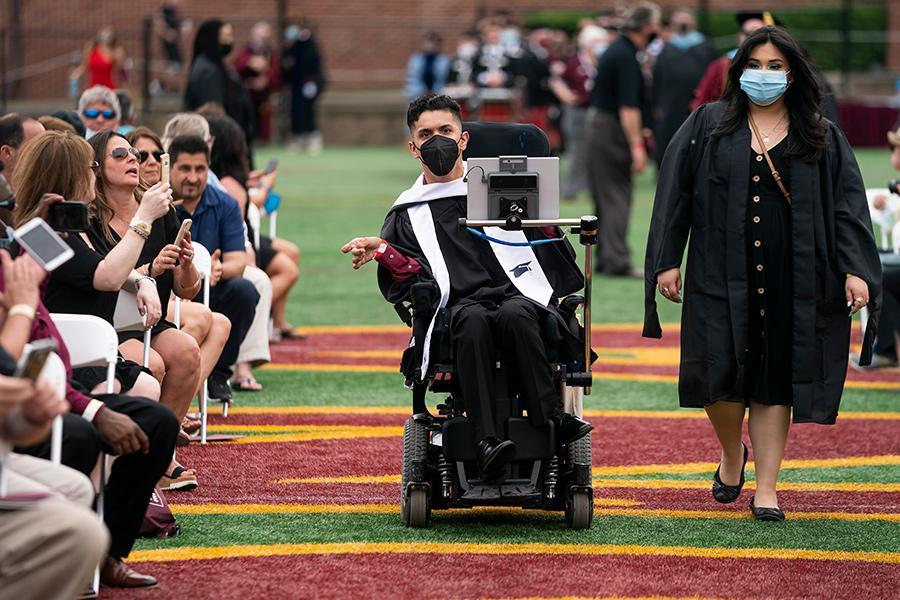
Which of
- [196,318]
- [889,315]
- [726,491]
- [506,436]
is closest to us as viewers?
[506,436]

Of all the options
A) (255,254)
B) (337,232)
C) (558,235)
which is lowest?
(337,232)

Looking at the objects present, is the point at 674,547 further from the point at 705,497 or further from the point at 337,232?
Result: the point at 337,232

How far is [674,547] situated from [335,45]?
2910cm

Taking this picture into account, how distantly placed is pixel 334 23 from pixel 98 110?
2351 centimetres

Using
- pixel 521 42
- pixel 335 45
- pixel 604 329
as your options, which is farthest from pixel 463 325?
pixel 335 45

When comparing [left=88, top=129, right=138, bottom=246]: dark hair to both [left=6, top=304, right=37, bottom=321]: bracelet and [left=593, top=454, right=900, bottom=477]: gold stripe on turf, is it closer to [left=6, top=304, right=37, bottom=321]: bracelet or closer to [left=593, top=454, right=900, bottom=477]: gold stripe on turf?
[left=6, top=304, right=37, bottom=321]: bracelet

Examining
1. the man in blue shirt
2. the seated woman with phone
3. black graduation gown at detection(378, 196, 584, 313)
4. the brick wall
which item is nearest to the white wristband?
black graduation gown at detection(378, 196, 584, 313)

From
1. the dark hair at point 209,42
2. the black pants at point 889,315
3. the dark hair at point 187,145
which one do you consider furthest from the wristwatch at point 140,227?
the dark hair at point 209,42

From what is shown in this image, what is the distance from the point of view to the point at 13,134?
27.9ft

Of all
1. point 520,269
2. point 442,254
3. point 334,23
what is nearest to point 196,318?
point 442,254

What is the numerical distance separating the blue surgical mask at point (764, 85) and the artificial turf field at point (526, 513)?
5.63ft

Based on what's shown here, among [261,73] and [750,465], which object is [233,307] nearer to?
[750,465]

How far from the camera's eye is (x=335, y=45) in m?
34.5

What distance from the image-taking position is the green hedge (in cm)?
3331
